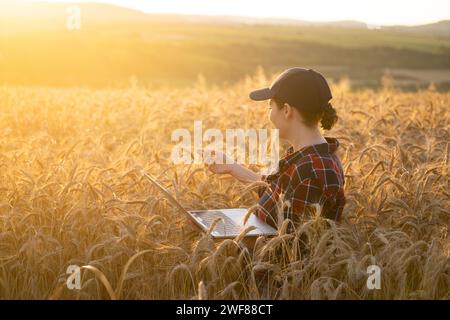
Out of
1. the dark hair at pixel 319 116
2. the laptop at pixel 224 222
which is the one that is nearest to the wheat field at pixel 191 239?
the laptop at pixel 224 222

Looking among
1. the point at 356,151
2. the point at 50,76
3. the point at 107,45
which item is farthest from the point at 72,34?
the point at 356,151

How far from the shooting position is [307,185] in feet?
11.6

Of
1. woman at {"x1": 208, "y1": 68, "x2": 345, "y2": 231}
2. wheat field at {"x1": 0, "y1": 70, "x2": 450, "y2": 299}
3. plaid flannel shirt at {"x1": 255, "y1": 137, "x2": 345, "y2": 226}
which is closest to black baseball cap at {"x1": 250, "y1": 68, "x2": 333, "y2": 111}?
woman at {"x1": 208, "y1": 68, "x2": 345, "y2": 231}

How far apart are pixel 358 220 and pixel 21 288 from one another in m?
2.08

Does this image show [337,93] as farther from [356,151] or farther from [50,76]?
[50,76]

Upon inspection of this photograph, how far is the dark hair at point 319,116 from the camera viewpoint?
148 inches

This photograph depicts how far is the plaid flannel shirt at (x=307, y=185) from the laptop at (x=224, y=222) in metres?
0.07

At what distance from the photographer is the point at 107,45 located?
140 feet

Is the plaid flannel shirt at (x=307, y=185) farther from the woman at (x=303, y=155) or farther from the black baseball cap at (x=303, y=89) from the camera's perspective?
the black baseball cap at (x=303, y=89)

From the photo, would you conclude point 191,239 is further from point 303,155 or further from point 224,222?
point 303,155

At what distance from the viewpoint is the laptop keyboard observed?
3.43m

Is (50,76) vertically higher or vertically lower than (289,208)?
lower

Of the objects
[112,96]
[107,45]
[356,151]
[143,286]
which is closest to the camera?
[143,286]

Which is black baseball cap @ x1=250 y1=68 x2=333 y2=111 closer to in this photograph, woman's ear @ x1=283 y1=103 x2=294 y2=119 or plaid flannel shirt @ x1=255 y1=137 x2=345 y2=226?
woman's ear @ x1=283 y1=103 x2=294 y2=119
